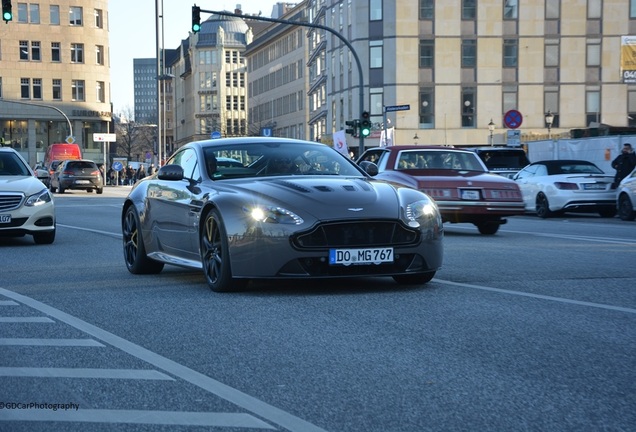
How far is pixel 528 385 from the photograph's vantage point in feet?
16.8

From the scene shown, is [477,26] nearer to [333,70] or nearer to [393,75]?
[393,75]

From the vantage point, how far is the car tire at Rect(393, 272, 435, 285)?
30.5 feet

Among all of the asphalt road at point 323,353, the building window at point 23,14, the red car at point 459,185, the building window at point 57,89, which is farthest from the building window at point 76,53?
the asphalt road at point 323,353

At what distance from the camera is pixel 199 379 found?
5.34 metres

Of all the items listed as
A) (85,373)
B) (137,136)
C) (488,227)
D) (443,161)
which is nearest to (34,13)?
(137,136)

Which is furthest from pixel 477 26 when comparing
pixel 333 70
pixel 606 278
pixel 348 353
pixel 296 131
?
pixel 348 353

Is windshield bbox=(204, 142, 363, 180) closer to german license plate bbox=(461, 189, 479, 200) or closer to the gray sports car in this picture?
the gray sports car

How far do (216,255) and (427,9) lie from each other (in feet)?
208

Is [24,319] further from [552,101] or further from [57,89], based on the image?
[57,89]

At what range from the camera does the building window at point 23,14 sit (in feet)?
334

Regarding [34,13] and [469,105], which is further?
[34,13]

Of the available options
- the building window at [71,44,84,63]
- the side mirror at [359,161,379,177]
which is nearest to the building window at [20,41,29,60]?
the building window at [71,44,84,63]

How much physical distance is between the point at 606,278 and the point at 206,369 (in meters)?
5.46

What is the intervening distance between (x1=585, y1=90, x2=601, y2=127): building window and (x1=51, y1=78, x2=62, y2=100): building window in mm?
53178
